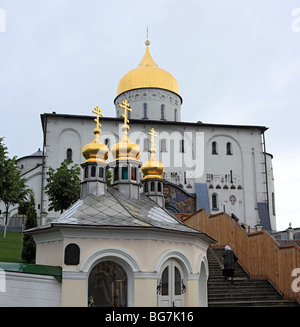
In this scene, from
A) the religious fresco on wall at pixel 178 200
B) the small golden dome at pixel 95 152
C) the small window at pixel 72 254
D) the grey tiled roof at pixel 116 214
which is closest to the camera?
the small window at pixel 72 254

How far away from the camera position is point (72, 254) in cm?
1050

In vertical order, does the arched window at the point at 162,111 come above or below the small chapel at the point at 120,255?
above

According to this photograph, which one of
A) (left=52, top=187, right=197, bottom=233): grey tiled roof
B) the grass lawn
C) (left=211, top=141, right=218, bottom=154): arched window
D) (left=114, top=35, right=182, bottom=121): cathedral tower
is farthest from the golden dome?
(left=52, top=187, right=197, bottom=233): grey tiled roof

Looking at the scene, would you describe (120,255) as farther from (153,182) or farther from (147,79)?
(147,79)

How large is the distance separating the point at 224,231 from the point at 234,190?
63.1 ft

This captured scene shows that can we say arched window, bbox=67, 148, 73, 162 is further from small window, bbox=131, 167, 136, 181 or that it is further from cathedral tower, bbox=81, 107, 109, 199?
cathedral tower, bbox=81, 107, 109, 199

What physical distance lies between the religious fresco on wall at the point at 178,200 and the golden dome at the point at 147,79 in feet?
38.3

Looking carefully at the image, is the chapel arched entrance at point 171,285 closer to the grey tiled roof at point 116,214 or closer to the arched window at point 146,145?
the grey tiled roof at point 116,214

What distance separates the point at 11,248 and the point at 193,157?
1936 cm

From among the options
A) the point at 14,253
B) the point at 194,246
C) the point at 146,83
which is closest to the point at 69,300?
Answer: the point at 194,246

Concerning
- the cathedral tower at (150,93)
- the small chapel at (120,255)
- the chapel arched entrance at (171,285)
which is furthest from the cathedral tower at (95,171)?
the cathedral tower at (150,93)

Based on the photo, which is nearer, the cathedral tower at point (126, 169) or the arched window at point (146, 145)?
the cathedral tower at point (126, 169)

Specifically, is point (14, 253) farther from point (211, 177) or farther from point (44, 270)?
point (211, 177)

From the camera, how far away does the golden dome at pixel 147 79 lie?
4143 centimetres
